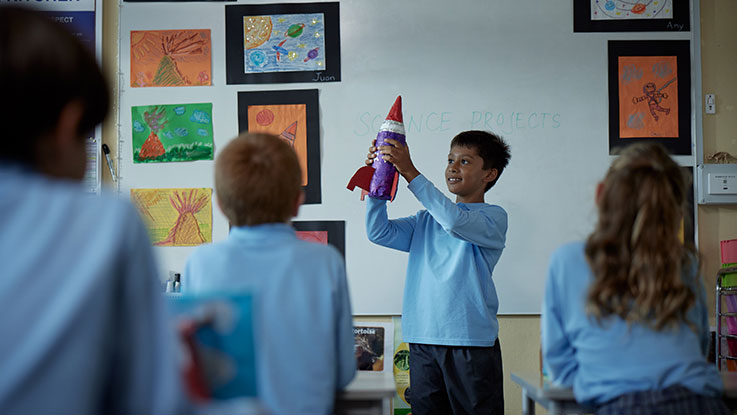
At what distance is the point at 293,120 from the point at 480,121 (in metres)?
0.94

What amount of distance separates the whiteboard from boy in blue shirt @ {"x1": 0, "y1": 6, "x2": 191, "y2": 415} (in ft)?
8.33

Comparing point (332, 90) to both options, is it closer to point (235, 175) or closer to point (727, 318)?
point (235, 175)

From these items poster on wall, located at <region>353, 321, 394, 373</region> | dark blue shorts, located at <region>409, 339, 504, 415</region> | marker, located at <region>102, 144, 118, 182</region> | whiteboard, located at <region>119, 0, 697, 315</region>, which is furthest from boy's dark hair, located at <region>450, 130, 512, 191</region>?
marker, located at <region>102, 144, 118, 182</region>

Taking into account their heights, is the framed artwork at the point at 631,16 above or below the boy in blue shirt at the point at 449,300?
above

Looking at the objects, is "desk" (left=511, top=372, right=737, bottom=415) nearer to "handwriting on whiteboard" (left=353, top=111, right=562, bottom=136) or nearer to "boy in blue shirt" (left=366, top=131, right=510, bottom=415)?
"boy in blue shirt" (left=366, top=131, right=510, bottom=415)

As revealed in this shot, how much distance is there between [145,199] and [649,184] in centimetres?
259

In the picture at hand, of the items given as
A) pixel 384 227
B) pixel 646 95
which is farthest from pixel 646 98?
pixel 384 227

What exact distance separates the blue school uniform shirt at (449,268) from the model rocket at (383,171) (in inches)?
3.1

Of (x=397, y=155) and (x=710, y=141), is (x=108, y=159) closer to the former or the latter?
(x=397, y=155)

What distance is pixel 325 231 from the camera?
3.20 metres

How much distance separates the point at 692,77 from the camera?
10.5 ft

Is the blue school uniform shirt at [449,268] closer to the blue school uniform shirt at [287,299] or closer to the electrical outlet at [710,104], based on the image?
the blue school uniform shirt at [287,299]

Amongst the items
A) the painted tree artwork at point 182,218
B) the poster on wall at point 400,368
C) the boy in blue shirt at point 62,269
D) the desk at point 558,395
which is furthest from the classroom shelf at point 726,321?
the boy in blue shirt at point 62,269

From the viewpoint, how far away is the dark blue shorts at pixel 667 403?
128cm
